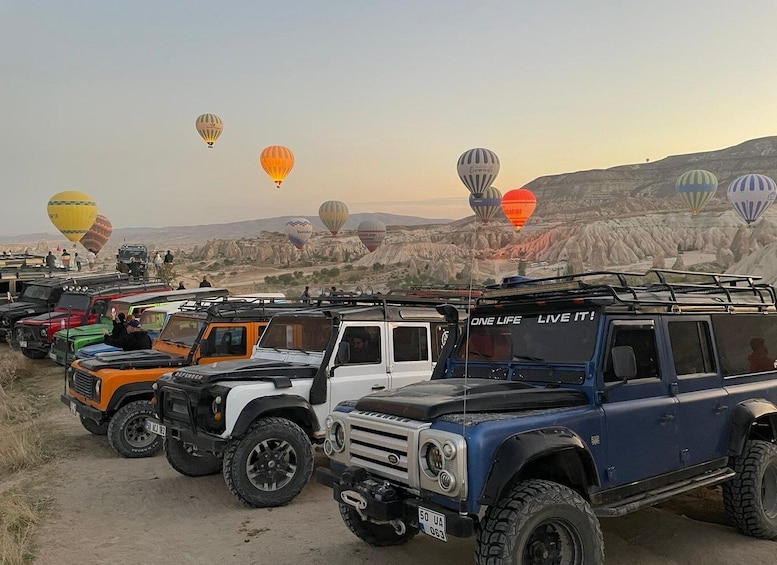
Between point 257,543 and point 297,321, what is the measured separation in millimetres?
2852

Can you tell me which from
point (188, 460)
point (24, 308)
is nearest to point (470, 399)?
point (188, 460)

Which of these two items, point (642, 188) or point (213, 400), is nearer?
point (213, 400)

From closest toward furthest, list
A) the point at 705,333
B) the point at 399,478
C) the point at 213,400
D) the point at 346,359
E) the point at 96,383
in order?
the point at 399,478
the point at 705,333
the point at 213,400
the point at 346,359
the point at 96,383

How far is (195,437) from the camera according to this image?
6.46m

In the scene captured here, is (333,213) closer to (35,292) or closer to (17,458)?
(35,292)

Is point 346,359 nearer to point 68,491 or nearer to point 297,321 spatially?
point 297,321

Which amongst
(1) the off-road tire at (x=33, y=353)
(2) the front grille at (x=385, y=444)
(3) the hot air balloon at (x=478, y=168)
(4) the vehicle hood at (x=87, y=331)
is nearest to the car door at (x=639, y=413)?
(2) the front grille at (x=385, y=444)

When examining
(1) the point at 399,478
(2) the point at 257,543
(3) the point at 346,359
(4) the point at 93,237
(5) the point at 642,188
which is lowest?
(2) the point at 257,543

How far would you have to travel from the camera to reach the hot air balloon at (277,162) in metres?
47.8

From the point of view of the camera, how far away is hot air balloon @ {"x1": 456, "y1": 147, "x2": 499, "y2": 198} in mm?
40781

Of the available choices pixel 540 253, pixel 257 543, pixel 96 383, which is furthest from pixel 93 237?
pixel 257 543

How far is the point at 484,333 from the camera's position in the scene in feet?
18.2

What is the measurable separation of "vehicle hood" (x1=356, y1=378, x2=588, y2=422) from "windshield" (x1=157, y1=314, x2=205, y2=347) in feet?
17.9

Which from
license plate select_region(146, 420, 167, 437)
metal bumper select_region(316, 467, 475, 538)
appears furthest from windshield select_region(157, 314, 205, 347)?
metal bumper select_region(316, 467, 475, 538)
